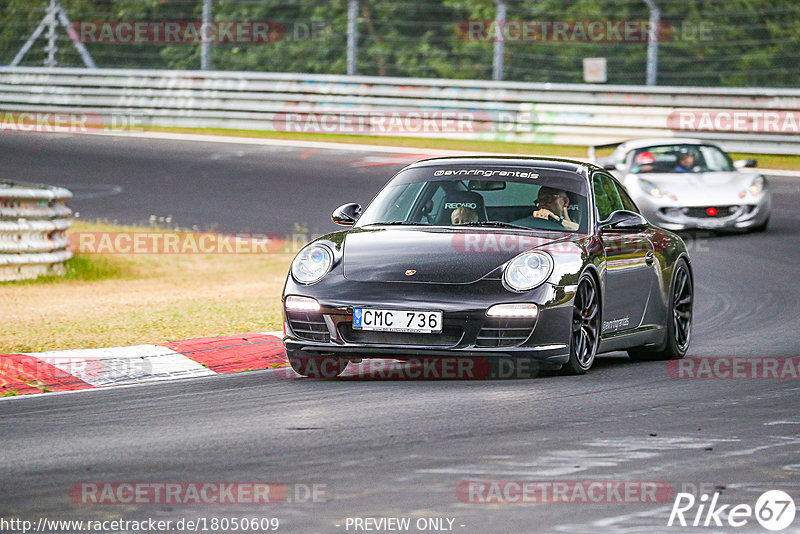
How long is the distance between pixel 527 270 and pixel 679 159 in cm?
1094

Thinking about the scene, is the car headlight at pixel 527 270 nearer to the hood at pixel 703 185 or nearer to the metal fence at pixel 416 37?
the hood at pixel 703 185

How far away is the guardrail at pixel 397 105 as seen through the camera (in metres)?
25.3

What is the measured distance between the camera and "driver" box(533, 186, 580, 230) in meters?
9.11

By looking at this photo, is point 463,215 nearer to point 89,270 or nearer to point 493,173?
point 493,173

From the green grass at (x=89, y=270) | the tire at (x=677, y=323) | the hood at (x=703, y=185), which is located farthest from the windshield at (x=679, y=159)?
the tire at (x=677, y=323)

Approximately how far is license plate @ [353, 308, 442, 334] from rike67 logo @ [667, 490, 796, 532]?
278cm

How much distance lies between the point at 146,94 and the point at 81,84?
1.41 meters

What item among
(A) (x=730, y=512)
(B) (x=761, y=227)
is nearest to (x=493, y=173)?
(A) (x=730, y=512)

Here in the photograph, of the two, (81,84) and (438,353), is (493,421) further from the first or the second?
(81,84)

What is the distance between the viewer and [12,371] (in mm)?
8656

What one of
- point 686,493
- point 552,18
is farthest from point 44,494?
point 552,18

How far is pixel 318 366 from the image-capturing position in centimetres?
886

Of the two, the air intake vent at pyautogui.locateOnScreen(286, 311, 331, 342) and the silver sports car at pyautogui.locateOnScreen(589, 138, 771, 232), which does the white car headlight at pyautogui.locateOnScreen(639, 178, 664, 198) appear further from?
the air intake vent at pyautogui.locateOnScreen(286, 311, 331, 342)

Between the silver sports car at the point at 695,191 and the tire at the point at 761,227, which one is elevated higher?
the silver sports car at the point at 695,191
